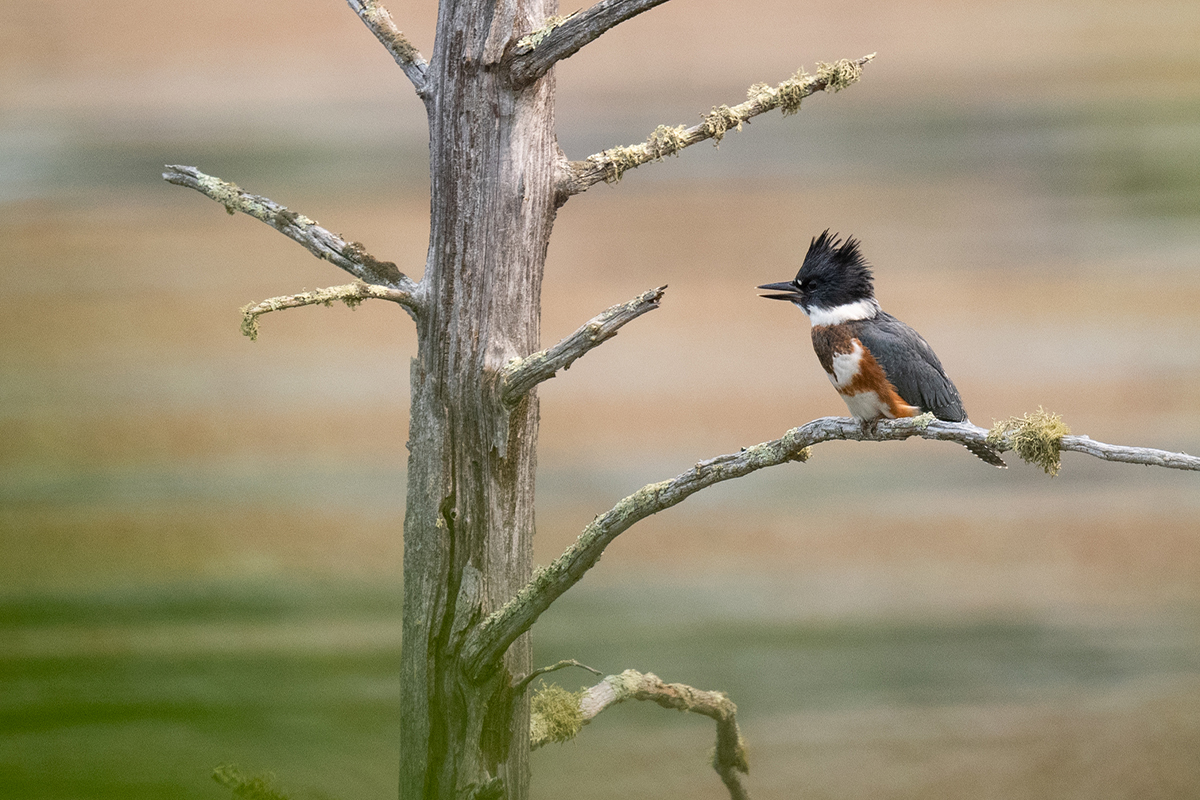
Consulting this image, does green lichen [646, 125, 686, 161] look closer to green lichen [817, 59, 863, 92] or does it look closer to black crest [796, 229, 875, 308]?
green lichen [817, 59, 863, 92]

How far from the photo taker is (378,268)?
161cm

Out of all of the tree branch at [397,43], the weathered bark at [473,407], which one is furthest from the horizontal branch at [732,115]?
the tree branch at [397,43]

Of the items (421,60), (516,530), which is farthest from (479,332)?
(421,60)

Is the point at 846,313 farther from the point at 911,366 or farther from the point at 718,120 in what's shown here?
the point at 718,120

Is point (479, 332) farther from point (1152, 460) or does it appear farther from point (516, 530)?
point (1152, 460)

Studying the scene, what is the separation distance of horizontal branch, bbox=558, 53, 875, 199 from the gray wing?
45 cm

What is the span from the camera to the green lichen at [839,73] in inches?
59.0

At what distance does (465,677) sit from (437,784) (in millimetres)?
215

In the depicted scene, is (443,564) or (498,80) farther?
(443,564)

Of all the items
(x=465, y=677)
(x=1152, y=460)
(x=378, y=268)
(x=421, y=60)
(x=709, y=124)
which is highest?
(x=421, y=60)

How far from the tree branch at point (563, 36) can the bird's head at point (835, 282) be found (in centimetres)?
60

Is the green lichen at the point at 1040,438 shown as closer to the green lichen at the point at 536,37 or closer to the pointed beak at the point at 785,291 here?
the pointed beak at the point at 785,291

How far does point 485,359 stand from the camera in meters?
1.56

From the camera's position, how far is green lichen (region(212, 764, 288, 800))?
1644 millimetres
